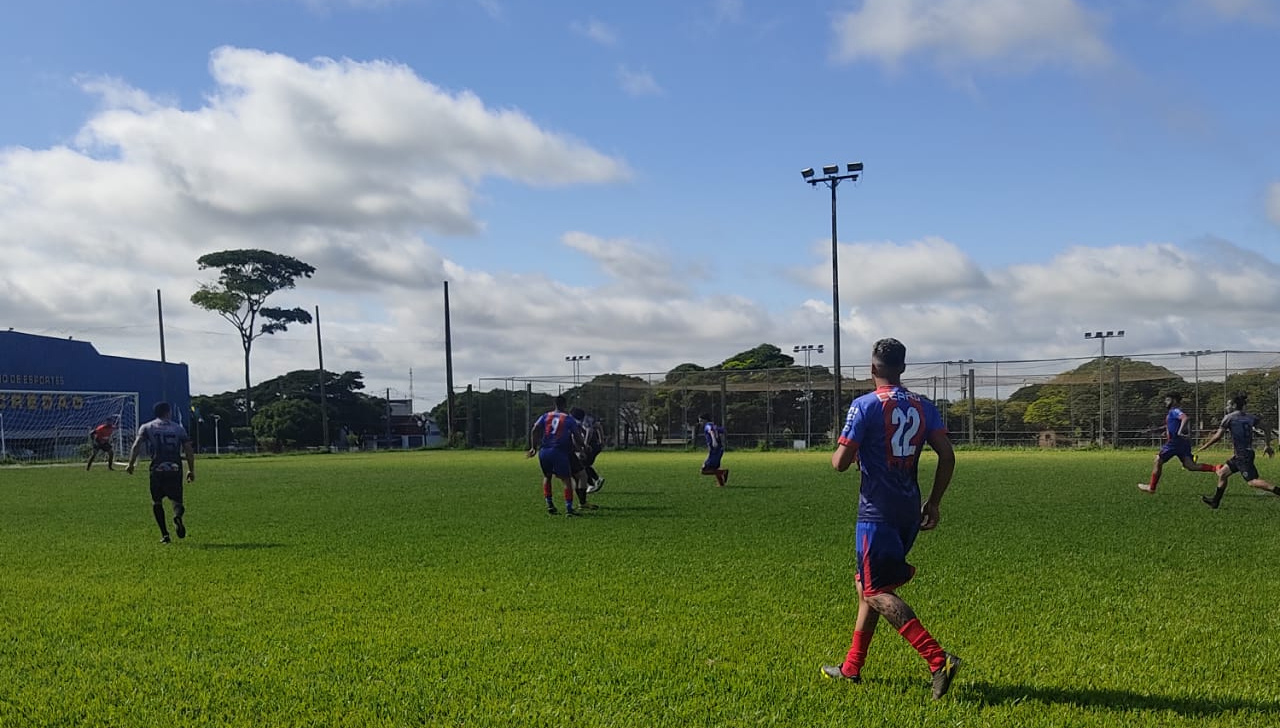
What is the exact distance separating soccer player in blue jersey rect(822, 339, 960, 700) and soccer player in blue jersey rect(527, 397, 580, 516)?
921cm

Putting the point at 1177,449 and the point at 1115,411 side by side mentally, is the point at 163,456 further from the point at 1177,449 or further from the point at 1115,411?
the point at 1115,411

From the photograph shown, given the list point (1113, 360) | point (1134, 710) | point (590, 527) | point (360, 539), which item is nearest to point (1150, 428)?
point (1113, 360)

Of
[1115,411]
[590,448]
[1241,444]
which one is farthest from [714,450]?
[1115,411]

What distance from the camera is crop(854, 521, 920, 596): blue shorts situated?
17.2 ft

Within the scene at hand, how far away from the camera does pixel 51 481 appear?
2581 cm

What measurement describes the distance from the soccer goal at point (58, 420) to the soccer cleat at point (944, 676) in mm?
49680

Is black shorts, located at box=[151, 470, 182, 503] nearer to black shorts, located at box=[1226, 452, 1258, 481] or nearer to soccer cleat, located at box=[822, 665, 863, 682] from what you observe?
soccer cleat, located at box=[822, 665, 863, 682]

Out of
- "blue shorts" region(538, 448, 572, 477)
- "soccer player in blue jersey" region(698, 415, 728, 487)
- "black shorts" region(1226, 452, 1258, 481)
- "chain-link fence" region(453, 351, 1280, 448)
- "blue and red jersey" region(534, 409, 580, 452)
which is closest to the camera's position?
"blue shorts" region(538, 448, 572, 477)

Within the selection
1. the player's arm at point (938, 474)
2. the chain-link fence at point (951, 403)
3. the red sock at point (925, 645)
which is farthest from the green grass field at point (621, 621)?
the chain-link fence at point (951, 403)

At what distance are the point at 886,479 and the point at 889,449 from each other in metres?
0.16

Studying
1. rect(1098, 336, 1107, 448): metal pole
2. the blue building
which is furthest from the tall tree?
rect(1098, 336, 1107, 448): metal pole

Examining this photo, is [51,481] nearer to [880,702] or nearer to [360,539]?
[360,539]

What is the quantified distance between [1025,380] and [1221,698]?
42148 mm

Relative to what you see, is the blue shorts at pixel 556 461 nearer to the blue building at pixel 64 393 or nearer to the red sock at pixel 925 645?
the red sock at pixel 925 645
